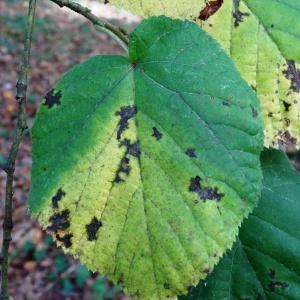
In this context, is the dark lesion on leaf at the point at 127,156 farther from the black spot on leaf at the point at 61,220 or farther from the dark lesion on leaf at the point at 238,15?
the dark lesion on leaf at the point at 238,15

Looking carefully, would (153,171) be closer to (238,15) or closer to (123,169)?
(123,169)

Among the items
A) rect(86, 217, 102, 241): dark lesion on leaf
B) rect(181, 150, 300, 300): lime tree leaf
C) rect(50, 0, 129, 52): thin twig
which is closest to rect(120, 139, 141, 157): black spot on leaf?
rect(86, 217, 102, 241): dark lesion on leaf

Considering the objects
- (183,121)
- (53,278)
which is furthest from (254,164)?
(53,278)

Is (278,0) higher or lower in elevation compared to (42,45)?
lower

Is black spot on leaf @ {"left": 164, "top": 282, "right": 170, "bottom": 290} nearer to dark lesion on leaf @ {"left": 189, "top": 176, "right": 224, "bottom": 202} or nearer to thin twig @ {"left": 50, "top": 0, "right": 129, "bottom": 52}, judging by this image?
dark lesion on leaf @ {"left": 189, "top": 176, "right": 224, "bottom": 202}

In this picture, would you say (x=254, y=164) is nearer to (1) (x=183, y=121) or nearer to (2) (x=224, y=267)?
(1) (x=183, y=121)

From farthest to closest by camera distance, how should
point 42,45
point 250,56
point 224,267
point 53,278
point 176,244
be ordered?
point 42,45
point 53,278
point 224,267
point 250,56
point 176,244
